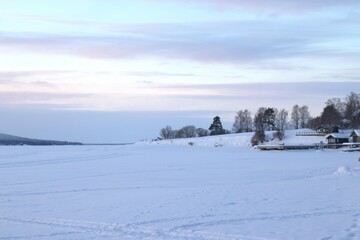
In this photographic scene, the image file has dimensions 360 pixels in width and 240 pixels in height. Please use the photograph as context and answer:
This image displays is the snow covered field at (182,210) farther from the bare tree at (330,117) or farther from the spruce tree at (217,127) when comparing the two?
the spruce tree at (217,127)

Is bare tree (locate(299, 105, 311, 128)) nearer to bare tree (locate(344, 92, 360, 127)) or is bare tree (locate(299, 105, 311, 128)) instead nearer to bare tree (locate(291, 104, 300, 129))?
bare tree (locate(291, 104, 300, 129))

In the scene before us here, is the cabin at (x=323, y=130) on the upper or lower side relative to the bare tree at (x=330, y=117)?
lower

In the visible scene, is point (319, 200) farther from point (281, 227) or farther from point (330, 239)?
point (330, 239)

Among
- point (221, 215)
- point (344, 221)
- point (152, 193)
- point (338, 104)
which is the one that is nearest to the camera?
point (344, 221)

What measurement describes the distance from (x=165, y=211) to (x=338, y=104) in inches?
5096

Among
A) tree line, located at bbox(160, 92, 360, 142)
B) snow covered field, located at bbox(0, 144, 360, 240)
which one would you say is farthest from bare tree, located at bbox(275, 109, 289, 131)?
snow covered field, located at bbox(0, 144, 360, 240)

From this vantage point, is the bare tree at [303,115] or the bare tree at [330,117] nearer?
the bare tree at [330,117]

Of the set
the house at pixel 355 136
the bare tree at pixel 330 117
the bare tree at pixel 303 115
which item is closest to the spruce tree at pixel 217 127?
the bare tree at pixel 303 115

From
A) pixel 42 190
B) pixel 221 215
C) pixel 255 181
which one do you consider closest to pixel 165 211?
pixel 221 215

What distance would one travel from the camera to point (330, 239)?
10.6m

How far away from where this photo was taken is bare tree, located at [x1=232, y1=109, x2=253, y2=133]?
173 meters

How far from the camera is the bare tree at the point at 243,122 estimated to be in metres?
173

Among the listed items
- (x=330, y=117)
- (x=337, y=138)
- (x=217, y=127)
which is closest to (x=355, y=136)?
(x=337, y=138)

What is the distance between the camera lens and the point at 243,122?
174 m
